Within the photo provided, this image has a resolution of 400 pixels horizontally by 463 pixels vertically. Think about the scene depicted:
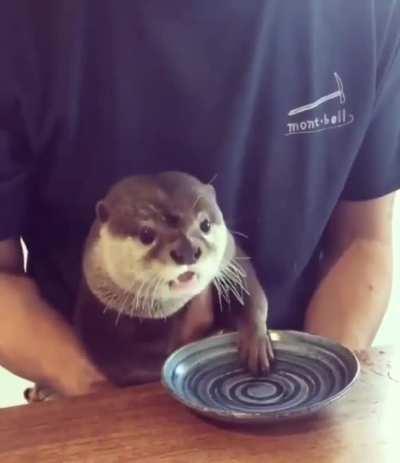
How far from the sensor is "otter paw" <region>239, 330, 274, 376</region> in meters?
0.85

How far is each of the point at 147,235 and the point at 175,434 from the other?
174 millimetres

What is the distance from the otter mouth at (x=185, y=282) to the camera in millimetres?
802

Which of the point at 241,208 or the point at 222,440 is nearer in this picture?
the point at 222,440

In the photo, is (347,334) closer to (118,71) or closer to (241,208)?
(241,208)

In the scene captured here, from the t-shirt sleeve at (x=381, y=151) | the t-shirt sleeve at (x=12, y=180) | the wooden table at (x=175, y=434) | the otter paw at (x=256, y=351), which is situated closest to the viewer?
the wooden table at (x=175, y=434)

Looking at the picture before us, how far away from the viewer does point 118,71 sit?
95cm

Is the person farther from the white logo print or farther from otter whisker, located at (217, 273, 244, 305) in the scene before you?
otter whisker, located at (217, 273, 244, 305)

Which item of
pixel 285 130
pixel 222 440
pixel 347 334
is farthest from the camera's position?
pixel 347 334

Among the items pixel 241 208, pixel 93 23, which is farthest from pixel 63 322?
pixel 93 23

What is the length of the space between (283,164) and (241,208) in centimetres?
7

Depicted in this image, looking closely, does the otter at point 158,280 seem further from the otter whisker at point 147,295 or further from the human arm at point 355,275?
the human arm at point 355,275

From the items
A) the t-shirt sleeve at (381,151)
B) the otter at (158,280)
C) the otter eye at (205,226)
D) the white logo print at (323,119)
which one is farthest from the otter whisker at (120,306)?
the t-shirt sleeve at (381,151)

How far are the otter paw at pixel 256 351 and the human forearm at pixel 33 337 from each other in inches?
8.8

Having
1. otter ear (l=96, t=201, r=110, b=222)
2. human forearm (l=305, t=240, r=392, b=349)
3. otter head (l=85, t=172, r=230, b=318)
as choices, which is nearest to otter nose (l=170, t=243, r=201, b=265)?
otter head (l=85, t=172, r=230, b=318)
